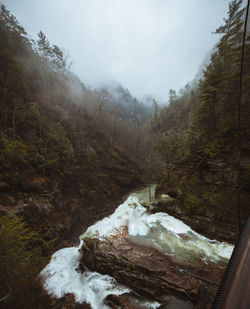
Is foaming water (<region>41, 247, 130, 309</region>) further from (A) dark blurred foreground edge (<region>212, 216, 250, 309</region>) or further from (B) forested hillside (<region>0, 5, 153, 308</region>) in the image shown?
(A) dark blurred foreground edge (<region>212, 216, 250, 309</region>)

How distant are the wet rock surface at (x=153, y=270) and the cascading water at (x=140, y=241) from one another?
250 millimetres

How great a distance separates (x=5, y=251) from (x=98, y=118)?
2830 centimetres

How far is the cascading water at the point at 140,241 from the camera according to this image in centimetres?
397

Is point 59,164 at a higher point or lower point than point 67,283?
higher

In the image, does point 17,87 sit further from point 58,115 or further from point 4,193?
point 4,193

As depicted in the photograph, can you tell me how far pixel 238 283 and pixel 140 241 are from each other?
551cm

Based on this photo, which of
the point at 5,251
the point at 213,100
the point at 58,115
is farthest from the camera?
the point at 58,115

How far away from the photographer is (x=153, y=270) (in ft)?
12.8

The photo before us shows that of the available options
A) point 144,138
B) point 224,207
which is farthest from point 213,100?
point 144,138

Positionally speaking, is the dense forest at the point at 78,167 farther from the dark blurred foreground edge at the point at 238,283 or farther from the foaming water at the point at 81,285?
the dark blurred foreground edge at the point at 238,283

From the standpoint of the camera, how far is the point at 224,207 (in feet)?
18.6

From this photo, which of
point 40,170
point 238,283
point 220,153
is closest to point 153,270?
point 238,283

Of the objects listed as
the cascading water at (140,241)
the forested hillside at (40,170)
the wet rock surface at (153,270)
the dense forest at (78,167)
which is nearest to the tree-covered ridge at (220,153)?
the dense forest at (78,167)

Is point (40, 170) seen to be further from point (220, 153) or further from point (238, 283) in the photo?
point (220, 153)
